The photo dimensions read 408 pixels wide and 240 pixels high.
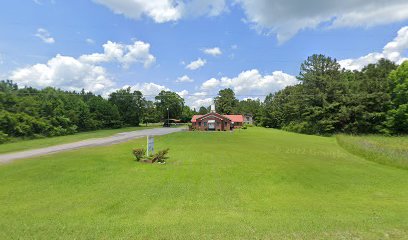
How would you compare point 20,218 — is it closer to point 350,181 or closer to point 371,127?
point 350,181

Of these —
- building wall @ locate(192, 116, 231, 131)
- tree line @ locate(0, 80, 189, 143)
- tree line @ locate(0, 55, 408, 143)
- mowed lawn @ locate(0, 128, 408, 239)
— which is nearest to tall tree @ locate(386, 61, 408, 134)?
tree line @ locate(0, 55, 408, 143)

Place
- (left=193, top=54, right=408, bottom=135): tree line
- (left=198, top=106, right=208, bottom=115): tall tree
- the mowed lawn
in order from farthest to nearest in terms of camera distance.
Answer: (left=198, top=106, right=208, bottom=115): tall tree < (left=193, top=54, right=408, bottom=135): tree line < the mowed lawn

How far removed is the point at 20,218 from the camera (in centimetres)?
717

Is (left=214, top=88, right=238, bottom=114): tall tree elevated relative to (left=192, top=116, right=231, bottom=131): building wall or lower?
elevated

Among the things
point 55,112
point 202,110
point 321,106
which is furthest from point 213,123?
point 202,110

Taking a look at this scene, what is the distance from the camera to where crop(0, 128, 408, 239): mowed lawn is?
20.4ft

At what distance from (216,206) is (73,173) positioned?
7.99 meters

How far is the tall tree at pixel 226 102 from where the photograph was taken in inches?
4373

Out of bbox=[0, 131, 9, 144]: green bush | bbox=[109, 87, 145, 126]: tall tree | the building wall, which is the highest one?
bbox=[109, 87, 145, 126]: tall tree

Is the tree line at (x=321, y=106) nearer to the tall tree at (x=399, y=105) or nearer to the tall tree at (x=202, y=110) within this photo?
the tall tree at (x=399, y=105)

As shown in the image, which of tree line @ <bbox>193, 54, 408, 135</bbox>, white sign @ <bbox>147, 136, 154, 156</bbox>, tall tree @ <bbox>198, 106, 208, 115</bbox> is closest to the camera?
white sign @ <bbox>147, 136, 154, 156</bbox>

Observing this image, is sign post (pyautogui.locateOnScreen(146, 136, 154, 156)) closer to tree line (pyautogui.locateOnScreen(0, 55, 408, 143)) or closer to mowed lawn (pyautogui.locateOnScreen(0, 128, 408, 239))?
mowed lawn (pyautogui.locateOnScreen(0, 128, 408, 239))

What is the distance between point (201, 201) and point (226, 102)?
343ft

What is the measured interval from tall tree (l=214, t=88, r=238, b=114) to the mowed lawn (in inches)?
3777
